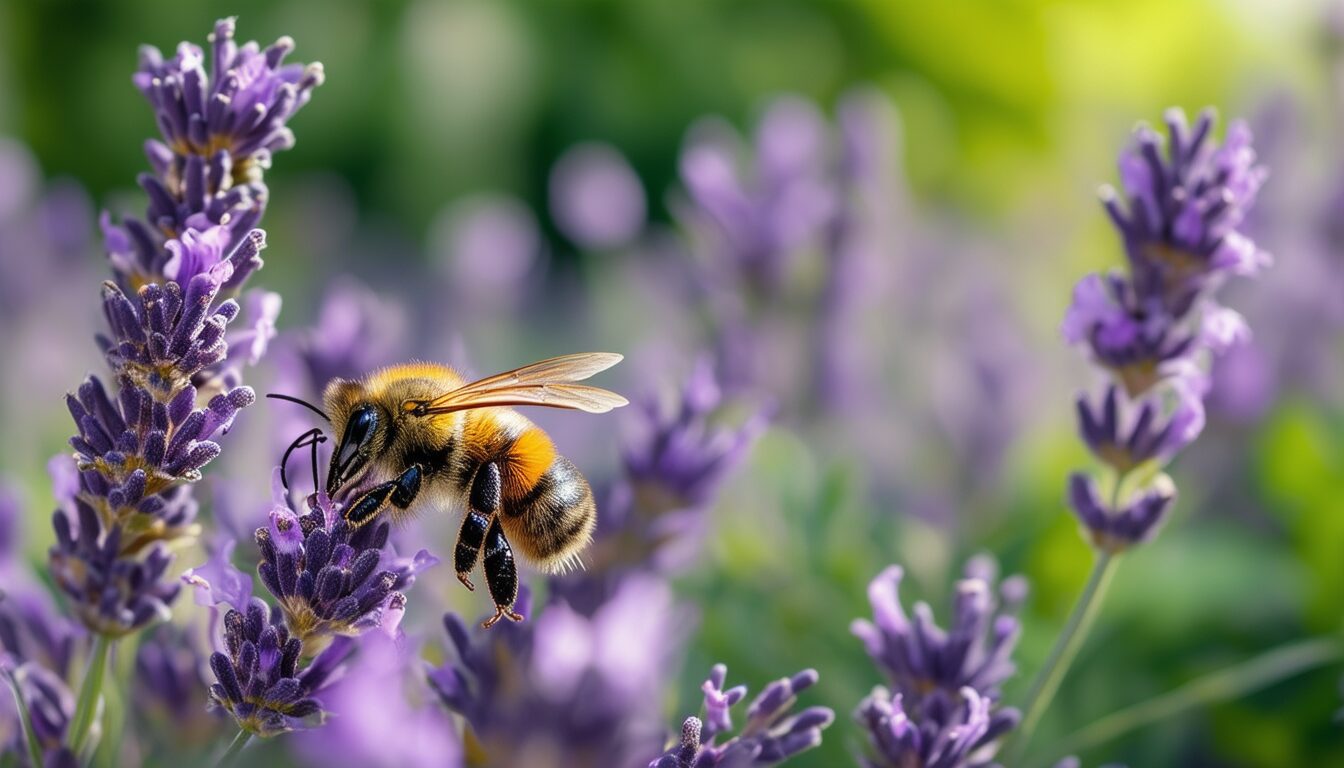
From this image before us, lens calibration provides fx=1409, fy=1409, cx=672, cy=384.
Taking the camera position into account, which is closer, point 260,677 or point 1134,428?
point 260,677

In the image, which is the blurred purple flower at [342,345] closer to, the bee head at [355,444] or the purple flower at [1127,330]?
the bee head at [355,444]

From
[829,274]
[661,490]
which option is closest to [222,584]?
[661,490]

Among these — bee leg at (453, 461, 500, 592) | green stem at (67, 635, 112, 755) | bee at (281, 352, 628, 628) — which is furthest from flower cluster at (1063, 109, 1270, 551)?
green stem at (67, 635, 112, 755)

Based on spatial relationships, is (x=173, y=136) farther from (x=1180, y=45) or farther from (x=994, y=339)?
(x=1180, y=45)

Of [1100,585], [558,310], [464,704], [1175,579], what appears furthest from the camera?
[558,310]

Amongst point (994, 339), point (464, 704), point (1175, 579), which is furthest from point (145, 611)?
point (994, 339)

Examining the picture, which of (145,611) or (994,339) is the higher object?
(994,339)

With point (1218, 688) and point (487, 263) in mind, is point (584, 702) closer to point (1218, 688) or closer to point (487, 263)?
point (1218, 688)
